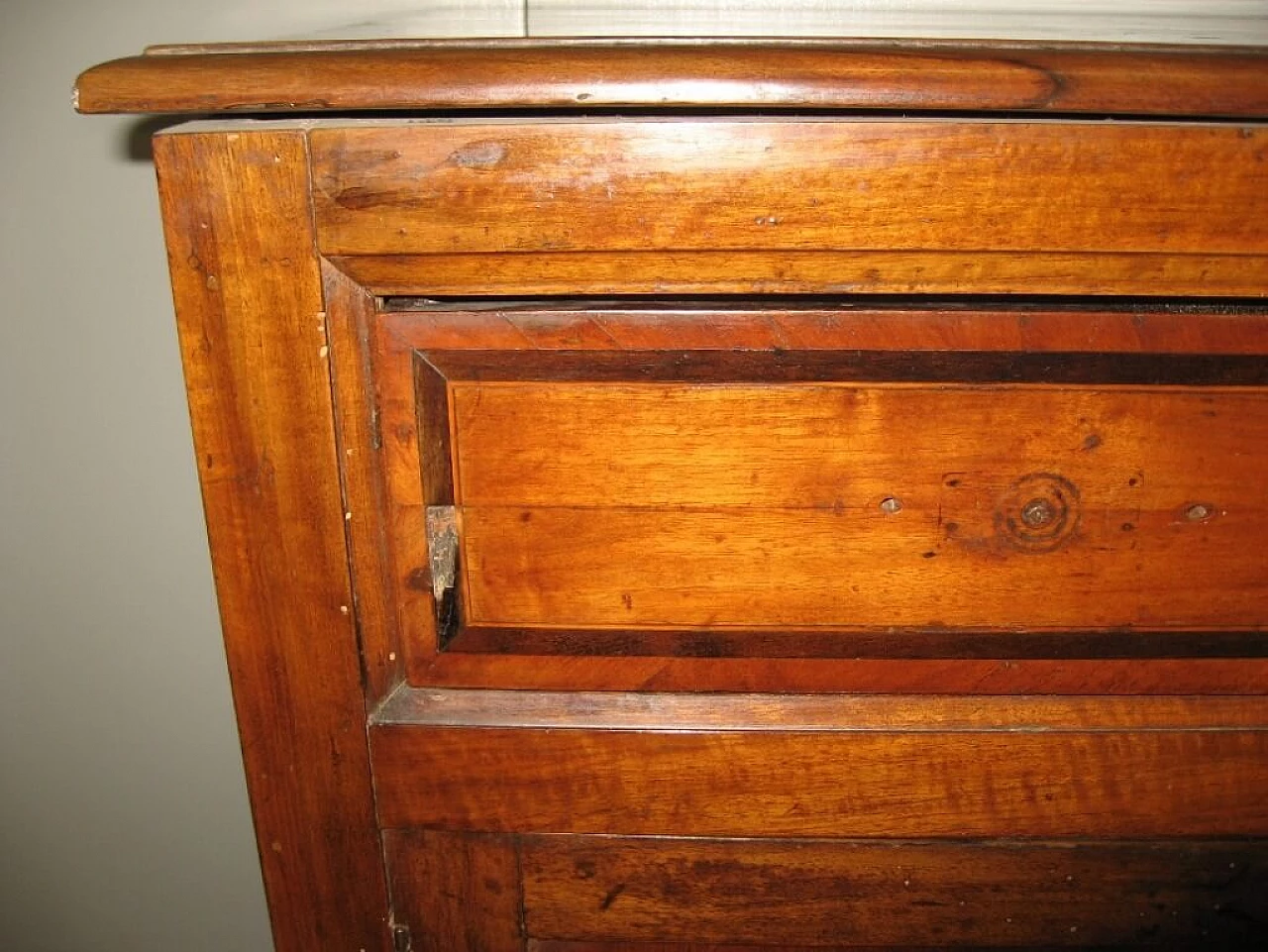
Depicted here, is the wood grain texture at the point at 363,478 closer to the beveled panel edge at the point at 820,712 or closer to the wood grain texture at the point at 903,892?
the beveled panel edge at the point at 820,712

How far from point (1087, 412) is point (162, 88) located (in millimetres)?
556

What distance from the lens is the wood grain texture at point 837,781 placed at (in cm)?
55

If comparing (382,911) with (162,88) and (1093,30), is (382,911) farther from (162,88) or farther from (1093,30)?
(1093,30)

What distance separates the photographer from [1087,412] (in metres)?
0.49

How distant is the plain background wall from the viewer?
0.60 meters

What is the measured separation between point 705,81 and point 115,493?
2.08ft

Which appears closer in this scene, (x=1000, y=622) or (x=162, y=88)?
(x=162, y=88)

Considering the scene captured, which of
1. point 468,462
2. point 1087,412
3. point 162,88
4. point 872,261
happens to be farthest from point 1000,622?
point 162,88

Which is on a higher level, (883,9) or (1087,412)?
(883,9)

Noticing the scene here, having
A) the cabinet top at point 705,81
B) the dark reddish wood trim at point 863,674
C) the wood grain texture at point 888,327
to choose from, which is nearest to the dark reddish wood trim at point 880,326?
the wood grain texture at point 888,327

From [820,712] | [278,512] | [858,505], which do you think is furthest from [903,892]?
[278,512]

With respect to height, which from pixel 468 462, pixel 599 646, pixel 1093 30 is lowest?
pixel 599 646

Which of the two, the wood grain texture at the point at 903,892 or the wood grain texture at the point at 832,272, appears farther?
the wood grain texture at the point at 903,892

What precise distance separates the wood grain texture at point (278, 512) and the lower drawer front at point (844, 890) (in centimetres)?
6
